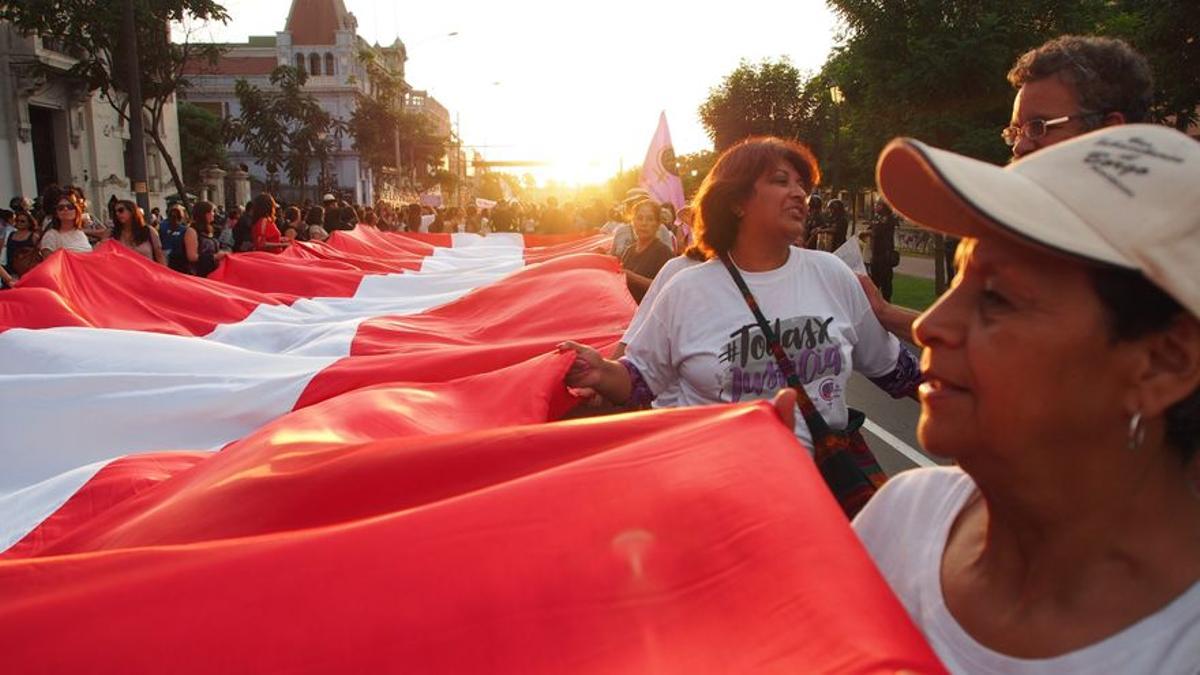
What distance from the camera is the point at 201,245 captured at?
1076cm

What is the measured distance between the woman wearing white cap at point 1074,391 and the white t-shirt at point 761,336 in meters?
1.53

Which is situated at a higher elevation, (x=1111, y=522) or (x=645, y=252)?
(x=645, y=252)

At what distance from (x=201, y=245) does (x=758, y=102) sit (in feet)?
145

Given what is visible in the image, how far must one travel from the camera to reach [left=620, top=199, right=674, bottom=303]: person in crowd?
733 centimetres

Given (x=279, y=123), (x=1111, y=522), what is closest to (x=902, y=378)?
(x=1111, y=522)

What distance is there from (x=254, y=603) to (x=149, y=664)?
18 centimetres

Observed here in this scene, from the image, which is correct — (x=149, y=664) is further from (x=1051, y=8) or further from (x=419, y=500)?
(x=1051, y=8)

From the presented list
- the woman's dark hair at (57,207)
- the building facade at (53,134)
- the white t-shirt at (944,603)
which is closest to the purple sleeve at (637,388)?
the white t-shirt at (944,603)

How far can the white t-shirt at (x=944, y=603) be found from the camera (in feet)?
3.75

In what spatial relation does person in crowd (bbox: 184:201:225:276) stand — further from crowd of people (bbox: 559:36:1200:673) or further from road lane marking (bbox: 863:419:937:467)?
crowd of people (bbox: 559:36:1200:673)

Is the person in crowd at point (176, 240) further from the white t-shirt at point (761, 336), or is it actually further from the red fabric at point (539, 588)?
the red fabric at point (539, 588)

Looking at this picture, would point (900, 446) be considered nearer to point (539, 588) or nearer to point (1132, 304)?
point (539, 588)

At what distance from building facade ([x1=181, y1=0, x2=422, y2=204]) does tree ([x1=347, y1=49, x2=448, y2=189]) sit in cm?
1067

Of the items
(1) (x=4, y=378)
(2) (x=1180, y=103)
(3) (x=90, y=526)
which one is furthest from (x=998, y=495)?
(2) (x=1180, y=103)
